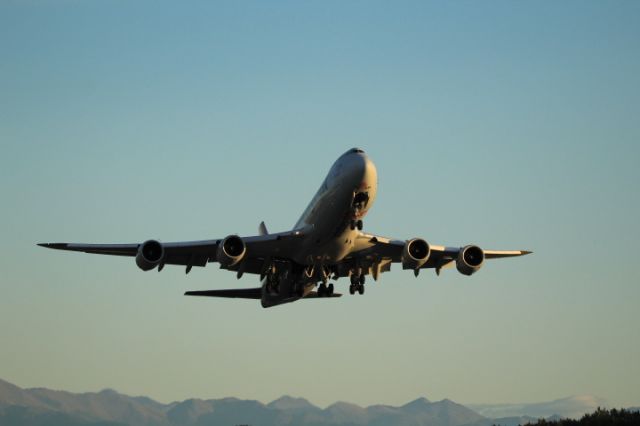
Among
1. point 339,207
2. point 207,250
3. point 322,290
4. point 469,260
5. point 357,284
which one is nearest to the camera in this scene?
point 339,207

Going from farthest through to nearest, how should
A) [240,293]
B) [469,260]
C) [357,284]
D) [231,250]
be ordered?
[240,293] → [357,284] → [469,260] → [231,250]

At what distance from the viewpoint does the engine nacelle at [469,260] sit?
49.2m

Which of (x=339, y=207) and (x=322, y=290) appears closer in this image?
(x=339, y=207)

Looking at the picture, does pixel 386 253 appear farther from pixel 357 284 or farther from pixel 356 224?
pixel 356 224

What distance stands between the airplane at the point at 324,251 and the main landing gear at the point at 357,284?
5 cm

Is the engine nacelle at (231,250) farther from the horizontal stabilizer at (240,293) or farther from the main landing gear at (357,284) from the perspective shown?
the horizontal stabilizer at (240,293)

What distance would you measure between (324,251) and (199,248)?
264 inches

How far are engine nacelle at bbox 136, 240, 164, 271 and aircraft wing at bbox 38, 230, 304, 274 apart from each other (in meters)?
0.32

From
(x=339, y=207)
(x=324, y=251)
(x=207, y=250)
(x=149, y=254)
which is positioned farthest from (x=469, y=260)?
(x=149, y=254)

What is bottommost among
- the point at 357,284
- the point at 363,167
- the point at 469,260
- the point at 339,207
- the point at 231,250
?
the point at 357,284

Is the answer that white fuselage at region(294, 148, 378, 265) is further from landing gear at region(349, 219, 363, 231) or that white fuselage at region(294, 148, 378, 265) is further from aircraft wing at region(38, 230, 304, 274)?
aircraft wing at region(38, 230, 304, 274)

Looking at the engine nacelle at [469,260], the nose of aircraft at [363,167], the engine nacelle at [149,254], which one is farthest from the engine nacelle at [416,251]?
the engine nacelle at [149,254]

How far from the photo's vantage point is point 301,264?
163 ft

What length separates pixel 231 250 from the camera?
46.8 m
